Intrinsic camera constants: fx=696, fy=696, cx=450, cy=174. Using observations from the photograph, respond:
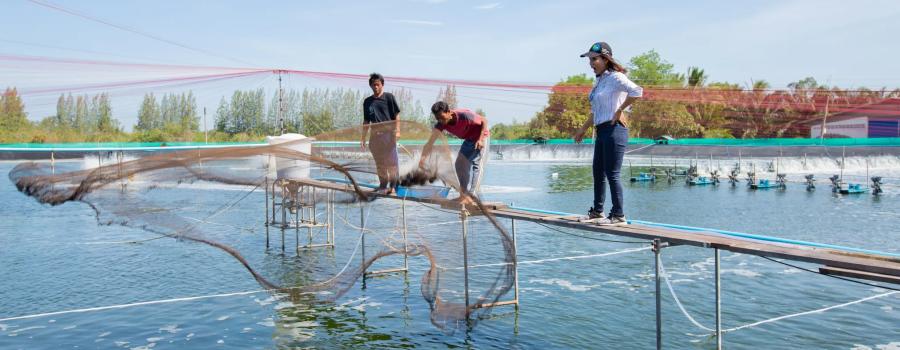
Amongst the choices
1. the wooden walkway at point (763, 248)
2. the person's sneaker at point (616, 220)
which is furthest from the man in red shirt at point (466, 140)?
the person's sneaker at point (616, 220)

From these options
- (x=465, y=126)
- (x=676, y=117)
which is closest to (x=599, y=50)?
(x=465, y=126)

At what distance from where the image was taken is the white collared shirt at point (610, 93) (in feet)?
23.8

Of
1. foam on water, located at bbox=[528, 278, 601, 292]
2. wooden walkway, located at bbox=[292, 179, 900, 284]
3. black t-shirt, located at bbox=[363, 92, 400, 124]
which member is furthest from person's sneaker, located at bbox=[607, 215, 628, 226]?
foam on water, located at bbox=[528, 278, 601, 292]

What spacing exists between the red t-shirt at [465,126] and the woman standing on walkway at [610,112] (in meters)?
1.33

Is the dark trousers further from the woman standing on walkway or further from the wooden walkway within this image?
the wooden walkway

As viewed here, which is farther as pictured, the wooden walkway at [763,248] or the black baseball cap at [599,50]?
the black baseball cap at [599,50]

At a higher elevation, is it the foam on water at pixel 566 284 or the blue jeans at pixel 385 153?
the blue jeans at pixel 385 153

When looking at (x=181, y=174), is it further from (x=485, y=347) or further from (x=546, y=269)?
(x=546, y=269)

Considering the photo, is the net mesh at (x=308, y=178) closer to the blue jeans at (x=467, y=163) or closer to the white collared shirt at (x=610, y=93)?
the blue jeans at (x=467, y=163)

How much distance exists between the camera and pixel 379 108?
960cm

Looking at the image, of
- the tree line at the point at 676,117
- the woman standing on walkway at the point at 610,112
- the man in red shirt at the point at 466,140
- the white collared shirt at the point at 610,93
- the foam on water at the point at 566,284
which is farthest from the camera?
the tree line at the point at 676,117

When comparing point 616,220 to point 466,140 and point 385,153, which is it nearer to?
point 466,140

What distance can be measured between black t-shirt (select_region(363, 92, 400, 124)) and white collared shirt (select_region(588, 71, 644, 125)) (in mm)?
3159

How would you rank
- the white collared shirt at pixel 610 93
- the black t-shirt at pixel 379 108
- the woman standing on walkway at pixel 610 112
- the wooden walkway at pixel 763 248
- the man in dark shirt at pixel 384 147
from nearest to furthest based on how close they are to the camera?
the wooden walkway at pixel 763 248 < the white collared shirt at pixel 610 93 < the woman standing on walkway at pixel 610 112 < the man in dark shirt at pixel 384 147 < the black t-shirt at pixel 379 108
